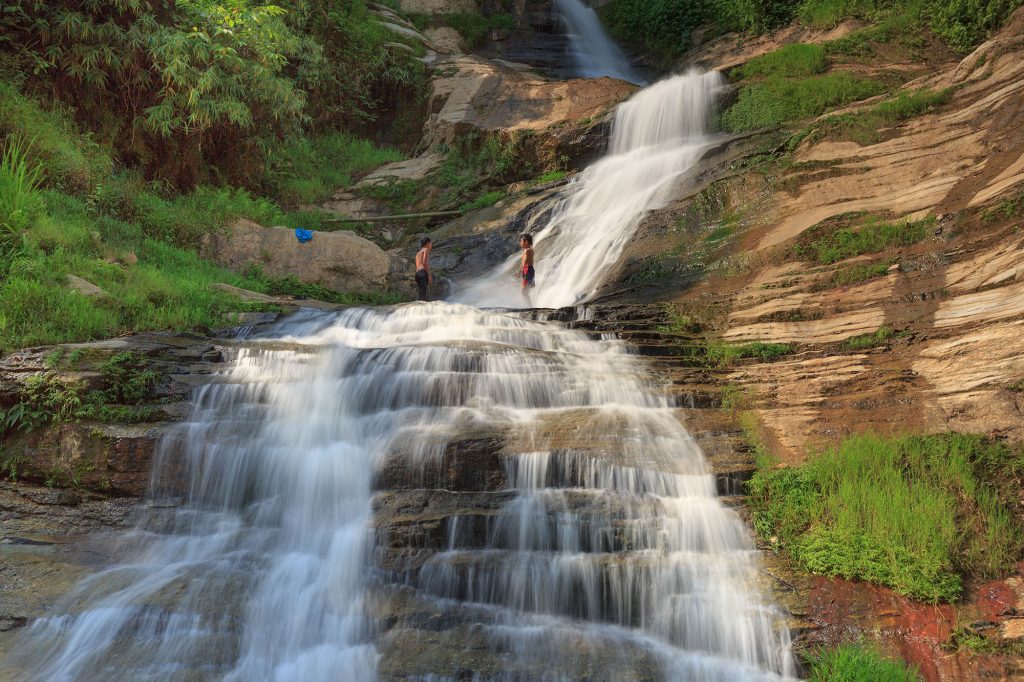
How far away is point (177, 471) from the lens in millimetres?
6012

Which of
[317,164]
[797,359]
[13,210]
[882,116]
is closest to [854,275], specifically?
[797,359]

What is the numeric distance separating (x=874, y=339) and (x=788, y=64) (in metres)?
9.02

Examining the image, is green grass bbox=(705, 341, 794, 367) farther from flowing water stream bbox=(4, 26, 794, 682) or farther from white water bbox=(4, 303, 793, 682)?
white water bbox=(4, 303, 793, 682)

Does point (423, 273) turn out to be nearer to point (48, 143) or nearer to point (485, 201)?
point (485, 201)

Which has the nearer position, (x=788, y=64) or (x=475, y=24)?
(x=788, y=64)

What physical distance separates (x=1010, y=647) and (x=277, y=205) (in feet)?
50.2

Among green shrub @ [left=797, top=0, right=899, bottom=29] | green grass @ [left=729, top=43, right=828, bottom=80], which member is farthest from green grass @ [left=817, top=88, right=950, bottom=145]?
green shrub @ [left=797, top=0, right=899, bottom=29]

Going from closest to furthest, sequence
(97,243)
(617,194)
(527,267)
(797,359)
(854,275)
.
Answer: (797,359), (854,275), (97,243), (527,267), (617,194)

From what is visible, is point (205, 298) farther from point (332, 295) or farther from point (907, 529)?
point (907, 529)

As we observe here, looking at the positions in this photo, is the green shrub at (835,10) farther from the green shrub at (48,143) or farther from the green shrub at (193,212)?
the green shrub at (48,143)

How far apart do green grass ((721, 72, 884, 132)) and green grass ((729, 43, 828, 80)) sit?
286mm

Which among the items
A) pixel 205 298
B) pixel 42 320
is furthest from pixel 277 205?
pixel 42 320

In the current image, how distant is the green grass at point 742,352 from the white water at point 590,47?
1622cm

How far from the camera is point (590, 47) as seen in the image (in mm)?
23812
